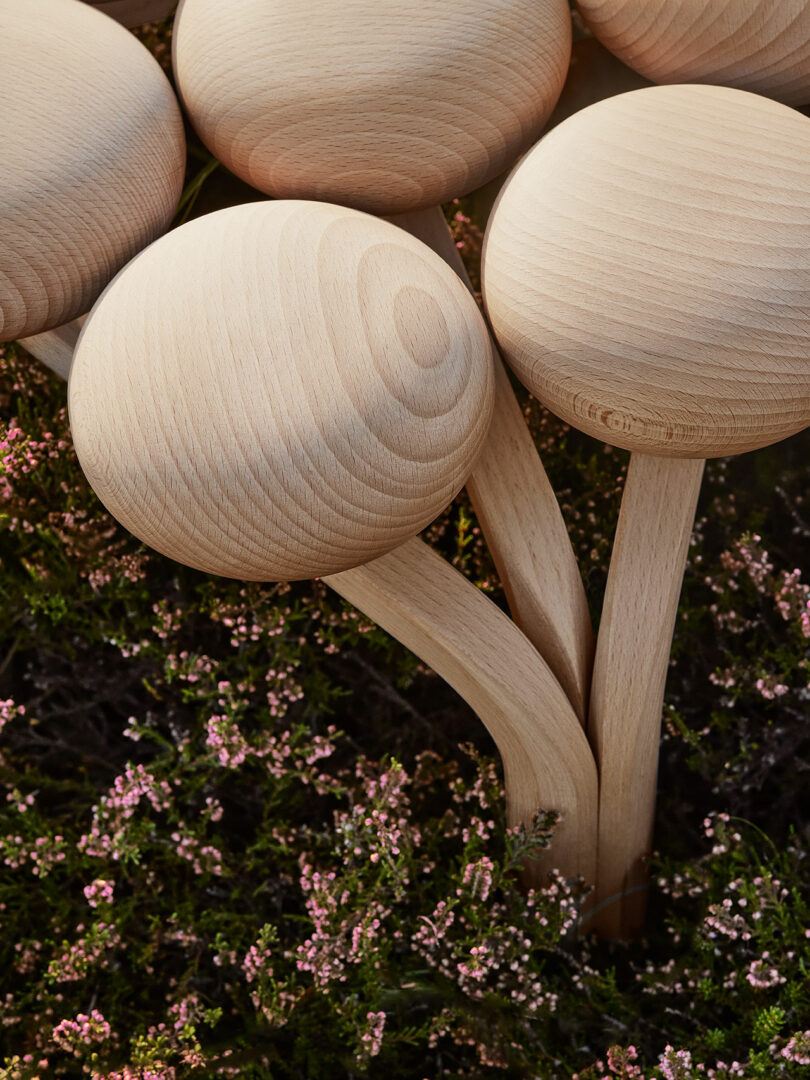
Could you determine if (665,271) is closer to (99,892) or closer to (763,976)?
(763,976)

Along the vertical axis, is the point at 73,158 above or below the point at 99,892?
above

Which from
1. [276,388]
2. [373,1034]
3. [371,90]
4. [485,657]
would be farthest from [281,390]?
[373,1034]

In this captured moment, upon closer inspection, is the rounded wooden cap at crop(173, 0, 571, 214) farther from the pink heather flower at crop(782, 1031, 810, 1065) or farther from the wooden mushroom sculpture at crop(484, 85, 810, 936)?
the pink heather flower at crop(782, 1031, 810, 1065)

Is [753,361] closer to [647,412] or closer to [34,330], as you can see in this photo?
[647,412]

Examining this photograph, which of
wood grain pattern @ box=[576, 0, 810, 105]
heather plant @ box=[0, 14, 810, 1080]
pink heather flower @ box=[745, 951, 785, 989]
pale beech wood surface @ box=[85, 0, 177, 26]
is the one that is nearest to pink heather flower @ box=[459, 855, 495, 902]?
heather plant @ box=[0, 14, 810, 1080]

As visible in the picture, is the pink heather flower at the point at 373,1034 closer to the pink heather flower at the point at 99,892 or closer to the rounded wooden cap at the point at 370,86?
the pink heather flower at the point at 99,892

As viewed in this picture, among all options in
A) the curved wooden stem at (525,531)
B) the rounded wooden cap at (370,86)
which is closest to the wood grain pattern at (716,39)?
the rounded wooden cap at (370,86)

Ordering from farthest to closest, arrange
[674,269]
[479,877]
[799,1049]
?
[479,877], [799,1049], [674,269]
